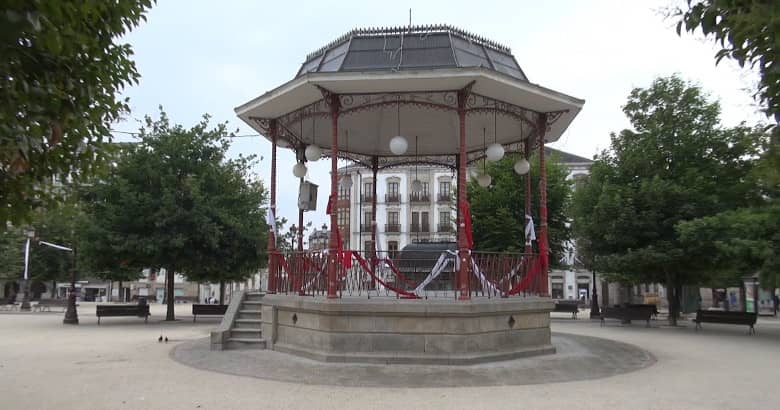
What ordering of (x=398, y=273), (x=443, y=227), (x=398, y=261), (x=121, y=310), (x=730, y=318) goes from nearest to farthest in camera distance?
(x=398, y=273), (x=398, y=261), (x=730, y=318), (x=121, y=310), (x=443, y=227)

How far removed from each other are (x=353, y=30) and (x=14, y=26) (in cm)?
1057

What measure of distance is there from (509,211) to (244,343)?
64.5 ft

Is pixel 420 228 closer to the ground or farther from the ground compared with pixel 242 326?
farther from the ground

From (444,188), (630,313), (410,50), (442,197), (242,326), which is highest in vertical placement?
(444,188)

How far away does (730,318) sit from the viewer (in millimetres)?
20250

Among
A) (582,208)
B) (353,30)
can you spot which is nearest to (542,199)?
(353,30)

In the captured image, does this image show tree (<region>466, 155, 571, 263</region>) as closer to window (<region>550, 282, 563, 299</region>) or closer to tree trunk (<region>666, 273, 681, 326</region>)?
tree trunk (<region>666, 273, 681, 326</region>)

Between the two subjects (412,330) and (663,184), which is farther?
(663,184)

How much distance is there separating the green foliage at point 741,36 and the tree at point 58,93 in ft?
15.5

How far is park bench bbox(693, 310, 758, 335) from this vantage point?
1961 cm

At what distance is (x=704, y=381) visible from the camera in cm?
978

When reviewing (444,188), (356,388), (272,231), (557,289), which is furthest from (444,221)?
(356,388)

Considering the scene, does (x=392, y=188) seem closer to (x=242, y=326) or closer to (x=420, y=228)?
(x=420, y=228)

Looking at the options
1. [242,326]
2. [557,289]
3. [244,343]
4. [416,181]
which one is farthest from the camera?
[557,289]
